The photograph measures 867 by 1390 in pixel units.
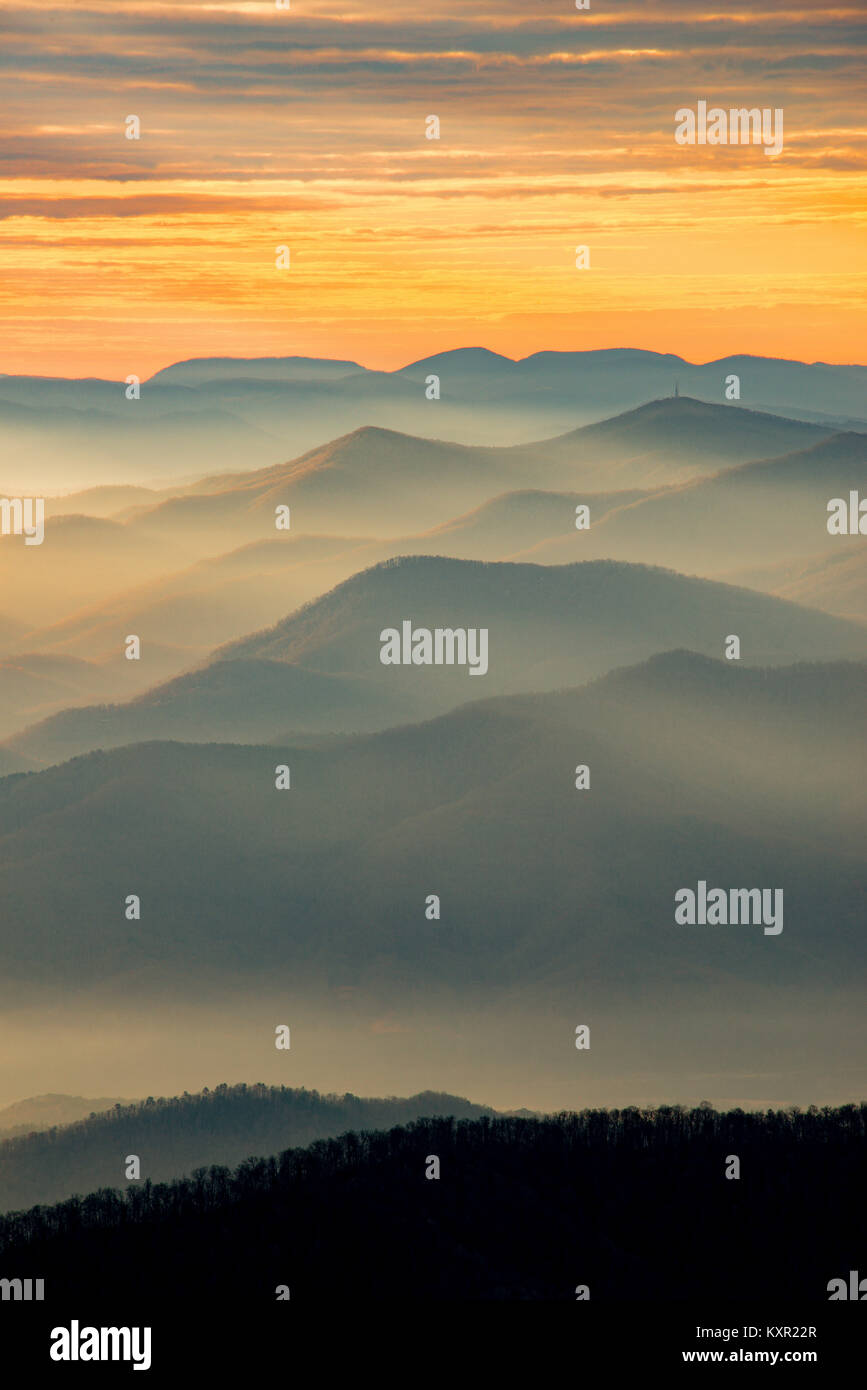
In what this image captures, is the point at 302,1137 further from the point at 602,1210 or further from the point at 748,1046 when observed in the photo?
the point at 748,1046

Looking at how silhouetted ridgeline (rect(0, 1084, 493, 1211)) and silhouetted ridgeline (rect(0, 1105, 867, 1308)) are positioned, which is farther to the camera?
silhouetted ridgeline (rect(0, 1084, 493, 1211))

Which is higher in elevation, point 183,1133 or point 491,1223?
point 491,1223

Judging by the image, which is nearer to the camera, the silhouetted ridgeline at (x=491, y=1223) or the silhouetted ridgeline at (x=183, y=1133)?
the silhouetted ridgeline at (x=491, y=1223)
